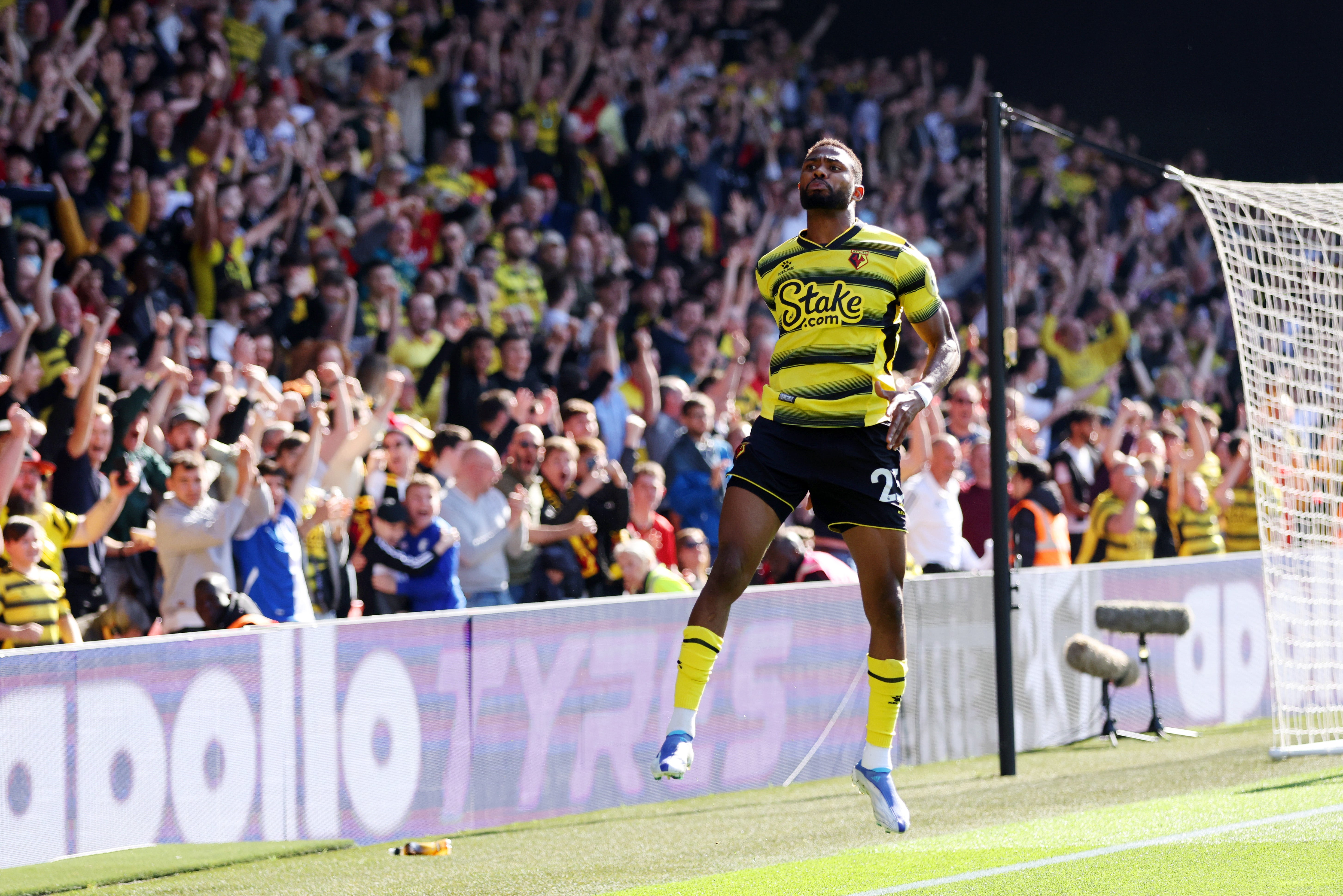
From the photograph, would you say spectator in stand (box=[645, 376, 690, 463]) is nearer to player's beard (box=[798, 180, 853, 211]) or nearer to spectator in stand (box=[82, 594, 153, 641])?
spectator in stand (box=[82, 594, 153, 641])

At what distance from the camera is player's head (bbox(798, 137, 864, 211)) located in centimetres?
541

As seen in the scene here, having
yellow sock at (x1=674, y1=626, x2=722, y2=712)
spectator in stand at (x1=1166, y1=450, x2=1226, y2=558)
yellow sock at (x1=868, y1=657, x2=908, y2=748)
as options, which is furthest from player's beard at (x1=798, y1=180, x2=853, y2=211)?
spectator in stand at (x1=1166, y1=450, x2=1226, y2=558)

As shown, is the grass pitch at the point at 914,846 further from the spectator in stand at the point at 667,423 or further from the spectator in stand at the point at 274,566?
the spectator in stand at the point at 667,423

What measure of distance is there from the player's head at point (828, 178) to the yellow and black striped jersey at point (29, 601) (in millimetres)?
4016

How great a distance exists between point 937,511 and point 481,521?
3.02 metres

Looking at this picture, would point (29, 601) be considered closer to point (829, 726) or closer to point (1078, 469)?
point (829, 726)

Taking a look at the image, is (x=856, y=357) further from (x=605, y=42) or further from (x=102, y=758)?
(x=605, y=42)

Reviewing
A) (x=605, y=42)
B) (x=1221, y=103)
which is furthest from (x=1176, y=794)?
(x=1221, y=103)

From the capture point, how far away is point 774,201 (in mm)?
17531

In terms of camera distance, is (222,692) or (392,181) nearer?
(222,692)

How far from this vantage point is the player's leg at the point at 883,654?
17.9ft

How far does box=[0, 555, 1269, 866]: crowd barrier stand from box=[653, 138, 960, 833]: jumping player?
2406 millimetres

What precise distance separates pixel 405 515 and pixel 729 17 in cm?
1318

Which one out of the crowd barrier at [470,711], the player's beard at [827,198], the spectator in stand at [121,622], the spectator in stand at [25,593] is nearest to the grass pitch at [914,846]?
the crowd barrier at [470,711]
